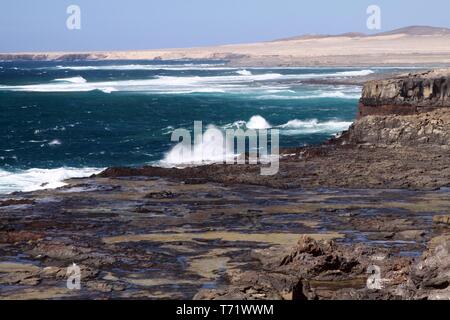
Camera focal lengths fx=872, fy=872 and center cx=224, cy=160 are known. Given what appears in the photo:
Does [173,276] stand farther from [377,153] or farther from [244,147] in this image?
[244,147]

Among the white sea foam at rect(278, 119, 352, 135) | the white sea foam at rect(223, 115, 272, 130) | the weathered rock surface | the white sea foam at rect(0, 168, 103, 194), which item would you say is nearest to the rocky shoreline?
the weathered rock surface

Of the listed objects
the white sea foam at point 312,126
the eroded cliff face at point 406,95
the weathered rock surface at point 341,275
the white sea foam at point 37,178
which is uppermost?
the eroded cliff face at point 406,95

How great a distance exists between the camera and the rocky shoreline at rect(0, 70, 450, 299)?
19234mm

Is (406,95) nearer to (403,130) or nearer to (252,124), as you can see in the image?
(403,130)

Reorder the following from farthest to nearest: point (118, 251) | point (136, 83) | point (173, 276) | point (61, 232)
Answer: point (136, 83) < point (61, 232) < point (118, 251) < point (173, 276)

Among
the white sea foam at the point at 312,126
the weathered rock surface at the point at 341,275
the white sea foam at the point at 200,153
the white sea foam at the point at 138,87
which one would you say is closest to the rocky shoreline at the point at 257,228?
the weathered rock surface at the point at 341,275

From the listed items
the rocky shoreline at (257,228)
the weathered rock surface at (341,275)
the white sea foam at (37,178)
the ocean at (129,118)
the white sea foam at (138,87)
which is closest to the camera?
the weathered rock surface at (341,275)

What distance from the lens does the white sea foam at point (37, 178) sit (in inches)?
1414

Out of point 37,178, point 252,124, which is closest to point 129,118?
point 252,124

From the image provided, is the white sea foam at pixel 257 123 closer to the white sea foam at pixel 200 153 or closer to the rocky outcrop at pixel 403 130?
the white sea foam at pixel 200 153

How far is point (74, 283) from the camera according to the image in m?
19.9

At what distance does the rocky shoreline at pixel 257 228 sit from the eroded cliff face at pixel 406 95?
2.07 metres
